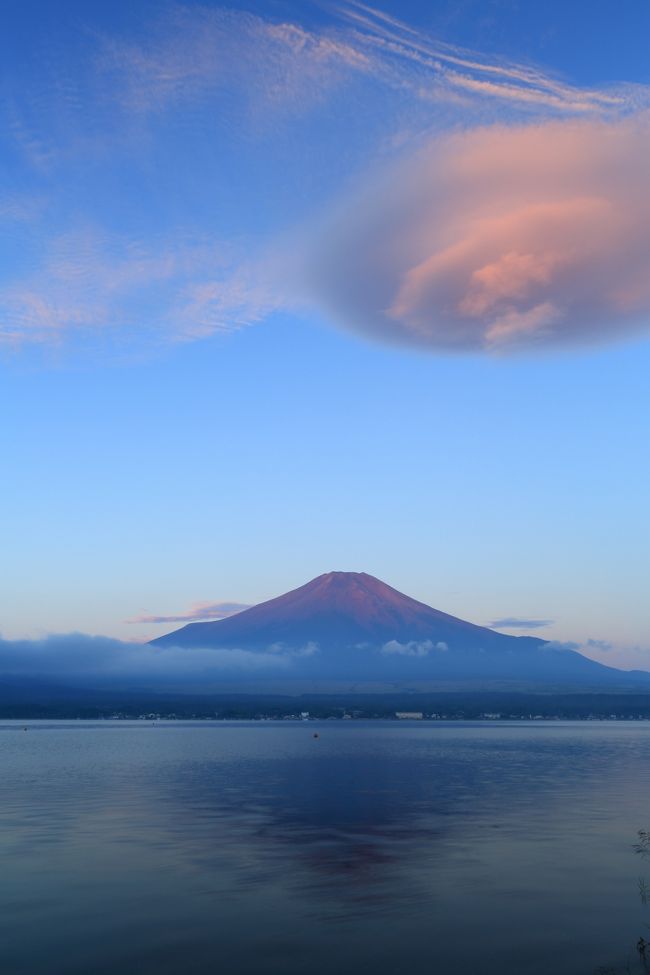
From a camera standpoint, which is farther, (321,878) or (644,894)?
(321,878)

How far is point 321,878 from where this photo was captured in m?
42.6

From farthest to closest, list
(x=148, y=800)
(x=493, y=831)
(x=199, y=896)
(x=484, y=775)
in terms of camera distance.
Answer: (x=484, y=775) → (x=148, y=800) → (x=493, y=831) → (x=199, y=896)

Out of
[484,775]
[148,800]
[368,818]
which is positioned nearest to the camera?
[368,818]

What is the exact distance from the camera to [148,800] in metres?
75.6

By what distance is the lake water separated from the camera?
101 ft

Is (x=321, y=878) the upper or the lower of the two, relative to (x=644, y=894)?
upper

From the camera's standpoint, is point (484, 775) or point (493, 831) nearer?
point (493, 831)

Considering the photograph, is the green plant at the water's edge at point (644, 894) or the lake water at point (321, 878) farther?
the lake water at point (321, 878)

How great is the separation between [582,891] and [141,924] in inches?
747

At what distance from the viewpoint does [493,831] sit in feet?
187

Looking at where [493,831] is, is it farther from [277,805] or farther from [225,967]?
[225,967]

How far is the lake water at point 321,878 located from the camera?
30.8 m

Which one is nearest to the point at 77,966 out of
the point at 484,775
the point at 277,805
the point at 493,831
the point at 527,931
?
the point at 527,931

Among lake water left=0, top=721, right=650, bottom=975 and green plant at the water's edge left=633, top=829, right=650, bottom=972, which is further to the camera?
lake water left=0, top=721, right=650, bottom=975
